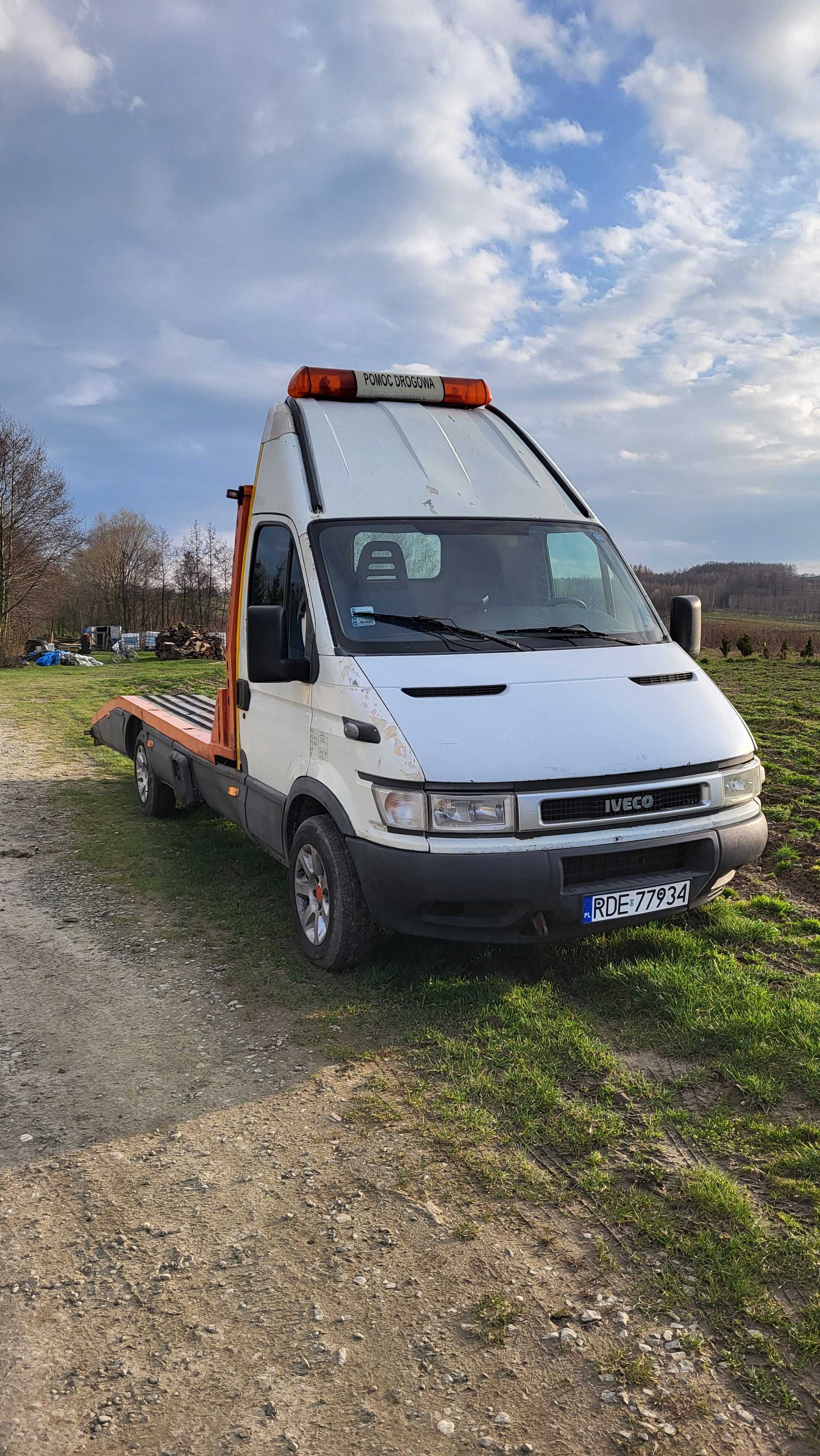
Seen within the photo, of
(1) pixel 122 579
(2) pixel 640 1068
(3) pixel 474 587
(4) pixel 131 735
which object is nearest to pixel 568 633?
(3) pixel 474 587

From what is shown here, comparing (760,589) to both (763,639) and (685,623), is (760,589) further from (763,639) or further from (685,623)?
(685,623)

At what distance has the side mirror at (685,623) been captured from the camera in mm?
5836

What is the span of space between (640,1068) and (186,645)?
35771mm

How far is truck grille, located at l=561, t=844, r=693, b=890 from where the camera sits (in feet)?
14.0

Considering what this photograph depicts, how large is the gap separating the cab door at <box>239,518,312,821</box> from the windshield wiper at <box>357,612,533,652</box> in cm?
40

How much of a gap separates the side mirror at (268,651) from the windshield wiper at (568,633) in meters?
1.08

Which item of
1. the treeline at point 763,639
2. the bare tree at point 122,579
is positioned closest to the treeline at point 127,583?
the bare tree at point 122,579

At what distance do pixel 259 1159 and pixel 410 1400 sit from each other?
3.85 feet

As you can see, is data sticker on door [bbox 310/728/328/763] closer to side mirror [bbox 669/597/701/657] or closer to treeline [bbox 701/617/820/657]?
side mirror [bbox 669/597/701/657]

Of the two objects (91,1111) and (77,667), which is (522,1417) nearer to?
(91,1111)

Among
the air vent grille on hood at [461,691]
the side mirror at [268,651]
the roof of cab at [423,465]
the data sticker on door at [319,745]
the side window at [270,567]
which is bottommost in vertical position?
the data sticker on door at [319,745]

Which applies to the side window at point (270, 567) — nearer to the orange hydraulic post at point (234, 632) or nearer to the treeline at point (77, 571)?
the orange hydraulic post at point (234, 632)

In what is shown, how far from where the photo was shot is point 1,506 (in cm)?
3900

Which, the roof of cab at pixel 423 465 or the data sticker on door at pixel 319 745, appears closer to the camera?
the data sticker on door at pixel 319 745
